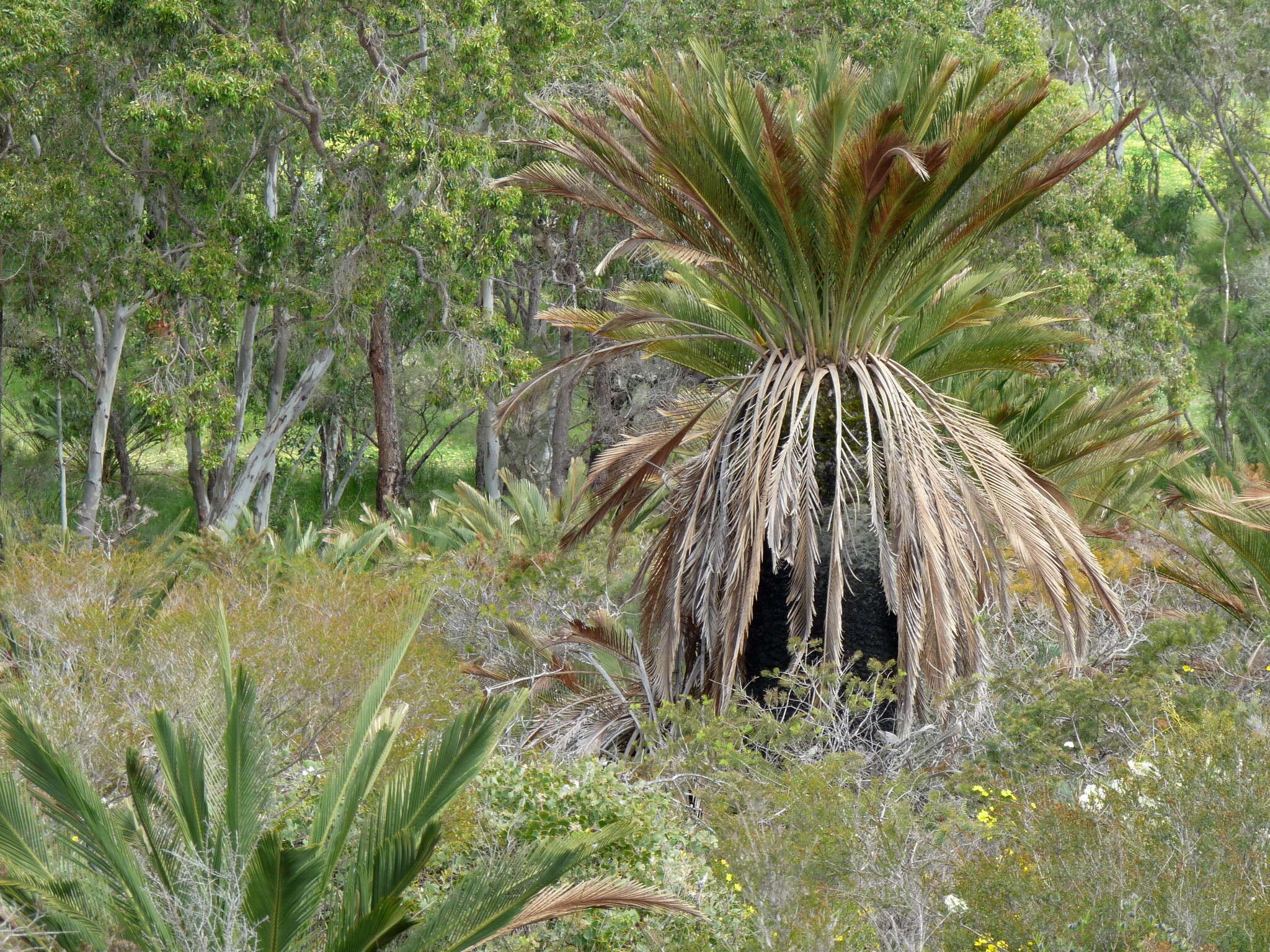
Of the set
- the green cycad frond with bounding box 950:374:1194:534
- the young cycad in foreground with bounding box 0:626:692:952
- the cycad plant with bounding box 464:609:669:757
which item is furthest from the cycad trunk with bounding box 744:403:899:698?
the young cycad in foreground with bounding box 0:626:692:952

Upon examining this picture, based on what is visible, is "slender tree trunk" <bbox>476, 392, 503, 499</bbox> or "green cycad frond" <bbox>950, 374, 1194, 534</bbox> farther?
"slender tree trunk" <bbox>476, 392, 503, 499</bbox>

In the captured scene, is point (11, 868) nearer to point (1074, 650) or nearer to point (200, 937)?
point (200, 937)

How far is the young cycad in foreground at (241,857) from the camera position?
4.41 m

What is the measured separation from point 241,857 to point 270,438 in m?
13.4

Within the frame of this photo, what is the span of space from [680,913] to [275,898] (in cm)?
164

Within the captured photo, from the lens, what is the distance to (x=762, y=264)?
24.7 ft

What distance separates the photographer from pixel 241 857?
467 cm

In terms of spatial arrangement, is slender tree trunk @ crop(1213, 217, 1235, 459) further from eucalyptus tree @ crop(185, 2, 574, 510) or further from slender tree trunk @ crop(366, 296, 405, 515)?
slender tree trunk @ crop(366, 296, 405, 515)

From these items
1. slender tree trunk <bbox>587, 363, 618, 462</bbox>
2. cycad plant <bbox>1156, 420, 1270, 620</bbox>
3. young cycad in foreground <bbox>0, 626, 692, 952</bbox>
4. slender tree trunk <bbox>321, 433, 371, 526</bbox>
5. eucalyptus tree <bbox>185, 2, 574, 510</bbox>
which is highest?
eucalyptus tree <bbox>185, 2, 574, 510</bbox>

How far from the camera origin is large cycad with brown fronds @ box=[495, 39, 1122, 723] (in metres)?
6.90

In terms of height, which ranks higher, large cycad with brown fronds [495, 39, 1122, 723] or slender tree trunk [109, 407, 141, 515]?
large cycad with brown fronds [495, 39, 1122, 723]

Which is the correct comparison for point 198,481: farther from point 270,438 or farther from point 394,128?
point 394,128

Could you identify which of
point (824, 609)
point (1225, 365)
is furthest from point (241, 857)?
point (1225, 365)

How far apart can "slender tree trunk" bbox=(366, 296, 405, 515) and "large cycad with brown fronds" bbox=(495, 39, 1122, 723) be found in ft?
26.3
